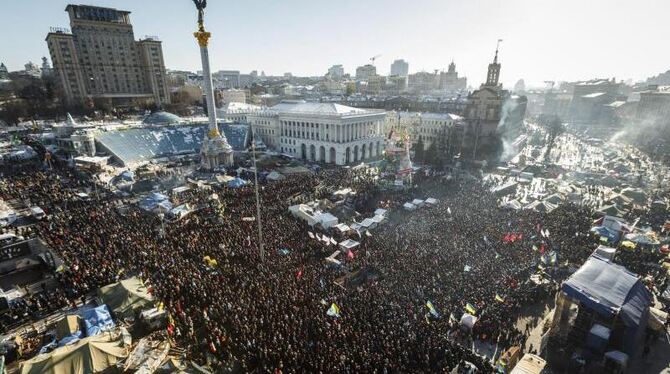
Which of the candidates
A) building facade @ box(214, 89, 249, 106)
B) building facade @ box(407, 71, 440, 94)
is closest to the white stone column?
building facade @ box(214, 89, 249, 106)

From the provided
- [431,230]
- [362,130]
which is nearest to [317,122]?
[362,130]

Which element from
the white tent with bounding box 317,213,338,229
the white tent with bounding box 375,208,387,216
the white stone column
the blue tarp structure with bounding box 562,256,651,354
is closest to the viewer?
the blue tarp structure with bounding box 562,256,651,354

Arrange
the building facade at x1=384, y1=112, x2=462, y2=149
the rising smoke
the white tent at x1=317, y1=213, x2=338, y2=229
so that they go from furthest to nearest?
the building facade at x1=384, y1=112, x2=462, y2=149
the rising smoke
the white tent at x1=317, y1=213, x2=338, y2=229

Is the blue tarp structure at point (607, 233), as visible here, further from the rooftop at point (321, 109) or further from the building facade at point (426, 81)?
the building facade at point (426, 81)

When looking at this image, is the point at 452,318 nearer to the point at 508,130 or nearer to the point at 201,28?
the point at 201,28

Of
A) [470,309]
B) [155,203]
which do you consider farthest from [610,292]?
[155,203]

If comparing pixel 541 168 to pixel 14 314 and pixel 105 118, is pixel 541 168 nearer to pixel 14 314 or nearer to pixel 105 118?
pixel 14 314

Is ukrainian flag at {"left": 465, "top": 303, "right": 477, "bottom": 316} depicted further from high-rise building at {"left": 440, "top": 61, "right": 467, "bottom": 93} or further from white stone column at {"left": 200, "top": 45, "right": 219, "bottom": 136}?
high-rise building at {"left": 440, "top": 61, "right": 467, "bottom": 93}
